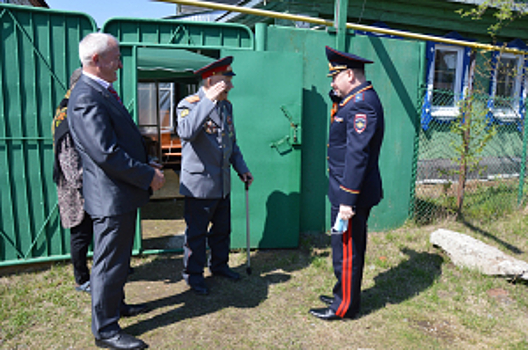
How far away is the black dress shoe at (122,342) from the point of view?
261 cm

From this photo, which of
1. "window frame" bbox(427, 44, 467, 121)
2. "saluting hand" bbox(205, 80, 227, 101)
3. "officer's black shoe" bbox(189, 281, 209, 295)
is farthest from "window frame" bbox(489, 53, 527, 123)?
"officer's black shoe" bbox(189, 281, 209, 295)

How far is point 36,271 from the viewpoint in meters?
3.85

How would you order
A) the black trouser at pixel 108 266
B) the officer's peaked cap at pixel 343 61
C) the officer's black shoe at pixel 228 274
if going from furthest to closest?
the officer's black shoe at pixel 228 274 < the officer's peaked cap at pixel 343 61 < the black trouser at pixel 108 266

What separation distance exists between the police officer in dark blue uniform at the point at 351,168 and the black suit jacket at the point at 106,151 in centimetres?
138

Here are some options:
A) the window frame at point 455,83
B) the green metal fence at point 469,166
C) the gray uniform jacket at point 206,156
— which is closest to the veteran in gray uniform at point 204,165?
the gray uniform jacket at point 206,156

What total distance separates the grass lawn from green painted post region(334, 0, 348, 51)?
2.41 m

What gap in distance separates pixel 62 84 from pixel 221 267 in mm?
2314

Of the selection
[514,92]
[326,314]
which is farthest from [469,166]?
[514,92]

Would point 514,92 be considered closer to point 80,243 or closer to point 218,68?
point 218,68

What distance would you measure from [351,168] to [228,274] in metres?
1.70

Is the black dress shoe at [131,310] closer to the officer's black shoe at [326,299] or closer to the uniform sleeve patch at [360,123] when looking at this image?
the officer's black shoe at [326,299]

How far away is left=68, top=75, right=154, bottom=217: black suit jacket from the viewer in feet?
7.67

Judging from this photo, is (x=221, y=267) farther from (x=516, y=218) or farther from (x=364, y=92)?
(x=516, y=218)

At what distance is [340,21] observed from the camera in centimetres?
456
